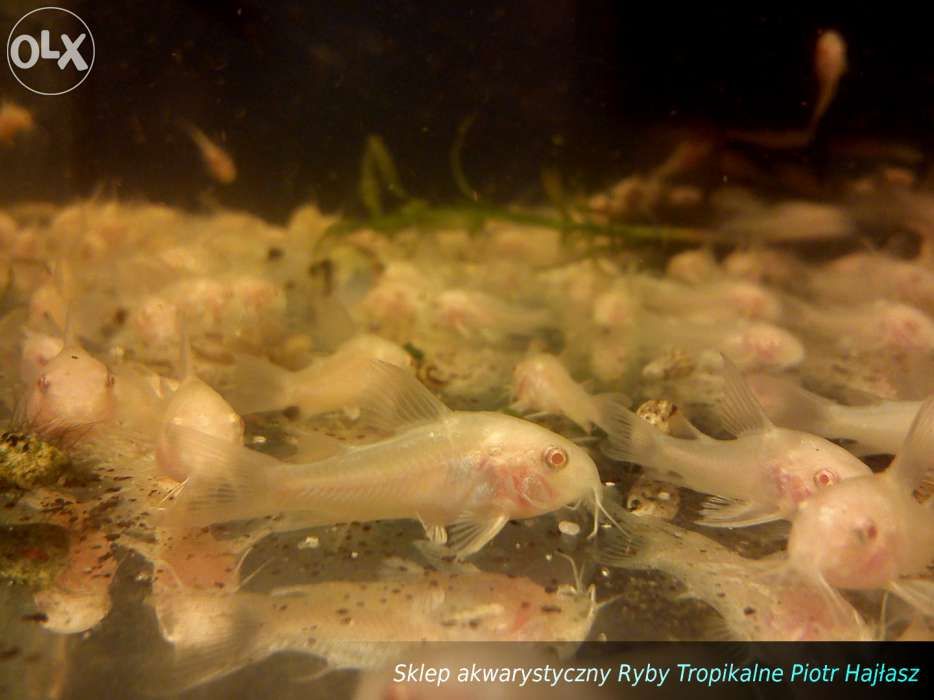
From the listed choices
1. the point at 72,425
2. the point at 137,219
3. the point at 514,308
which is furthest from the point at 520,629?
the point at 137,219

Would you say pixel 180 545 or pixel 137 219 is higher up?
pixel 137 219

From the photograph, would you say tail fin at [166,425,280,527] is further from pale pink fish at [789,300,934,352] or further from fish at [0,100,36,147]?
pale pink fish at [789,300,934,352]

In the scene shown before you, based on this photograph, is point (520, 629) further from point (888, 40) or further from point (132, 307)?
A: point (888, 40)

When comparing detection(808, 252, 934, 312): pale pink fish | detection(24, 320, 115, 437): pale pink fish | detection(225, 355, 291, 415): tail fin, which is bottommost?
detection(808, 252, 934, 312): pale pink fish

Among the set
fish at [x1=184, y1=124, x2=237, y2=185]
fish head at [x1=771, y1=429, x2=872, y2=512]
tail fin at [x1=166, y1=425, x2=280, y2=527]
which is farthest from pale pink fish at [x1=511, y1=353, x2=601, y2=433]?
fish at [x1=184, y1=124, x2=237, y2=185]

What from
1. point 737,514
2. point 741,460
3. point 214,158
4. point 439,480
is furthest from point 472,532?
point 214,158

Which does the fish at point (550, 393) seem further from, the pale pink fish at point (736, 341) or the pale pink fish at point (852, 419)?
the pale pink fish at point (736, 341)
